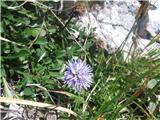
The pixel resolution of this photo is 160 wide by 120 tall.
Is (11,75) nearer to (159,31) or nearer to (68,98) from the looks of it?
(68,98)

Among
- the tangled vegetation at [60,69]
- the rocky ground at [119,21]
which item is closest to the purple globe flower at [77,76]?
the tangled vegetation at [60,69]

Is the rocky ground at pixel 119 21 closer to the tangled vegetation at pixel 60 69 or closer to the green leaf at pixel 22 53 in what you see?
the tangled vegetation at pixel 60 69

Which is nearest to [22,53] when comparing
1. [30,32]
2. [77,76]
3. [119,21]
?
[30,32]

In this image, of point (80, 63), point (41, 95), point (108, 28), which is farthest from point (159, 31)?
point (41, 95)

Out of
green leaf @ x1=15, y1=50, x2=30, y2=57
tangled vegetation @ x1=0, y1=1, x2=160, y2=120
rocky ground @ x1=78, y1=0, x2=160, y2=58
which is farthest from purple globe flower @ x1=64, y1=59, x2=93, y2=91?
rocky ground @ x1=78, y1=0, x2=160, y2=58

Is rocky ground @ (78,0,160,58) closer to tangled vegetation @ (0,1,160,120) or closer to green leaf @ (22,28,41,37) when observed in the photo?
tangled vegetation @ (0,1,160,120)

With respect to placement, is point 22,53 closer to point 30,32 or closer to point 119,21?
point 30,32
